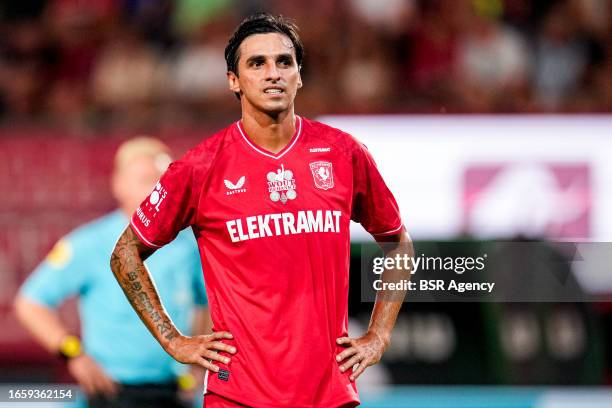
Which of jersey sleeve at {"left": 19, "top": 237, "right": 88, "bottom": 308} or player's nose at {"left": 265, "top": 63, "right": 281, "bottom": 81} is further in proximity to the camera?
jersey sleeve at {"left": 19, "top": 237, "right": 88, "bottom": 308}

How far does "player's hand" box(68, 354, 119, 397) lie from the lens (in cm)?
624

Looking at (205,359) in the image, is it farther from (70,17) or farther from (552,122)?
(70,17)

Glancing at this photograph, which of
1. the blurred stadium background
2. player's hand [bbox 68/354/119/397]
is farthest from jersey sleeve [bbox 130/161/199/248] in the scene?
Result: the blurred stadium background

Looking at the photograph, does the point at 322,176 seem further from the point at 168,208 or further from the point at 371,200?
the point at 168,208

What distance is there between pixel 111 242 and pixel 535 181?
293 centimetres

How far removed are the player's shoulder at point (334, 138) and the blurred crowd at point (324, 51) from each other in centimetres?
420

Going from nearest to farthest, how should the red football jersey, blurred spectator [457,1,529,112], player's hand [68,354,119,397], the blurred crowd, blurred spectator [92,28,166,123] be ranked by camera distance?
1. the red football jersey
2. player's hand [68,354,119,397]
3. blurred spectator [457,1,529,112]
4. the blurred crowd
5. blurred spectator [92,28,166,123]

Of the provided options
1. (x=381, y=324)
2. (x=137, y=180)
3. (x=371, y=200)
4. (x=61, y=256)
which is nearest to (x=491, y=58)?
(x=137, y=180)

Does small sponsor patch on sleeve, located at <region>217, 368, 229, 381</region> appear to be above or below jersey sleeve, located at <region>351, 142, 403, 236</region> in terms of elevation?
below

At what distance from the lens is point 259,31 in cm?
443

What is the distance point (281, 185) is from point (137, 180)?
228cm

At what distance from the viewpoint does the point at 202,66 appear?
31.9 feet

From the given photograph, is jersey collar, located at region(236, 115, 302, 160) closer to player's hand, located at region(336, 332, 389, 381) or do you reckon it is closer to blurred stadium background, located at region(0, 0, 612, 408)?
player's hand, located at region(336, 332, 389, 381)

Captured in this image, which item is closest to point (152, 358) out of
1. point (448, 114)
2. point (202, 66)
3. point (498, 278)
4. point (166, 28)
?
point (498, 278)
